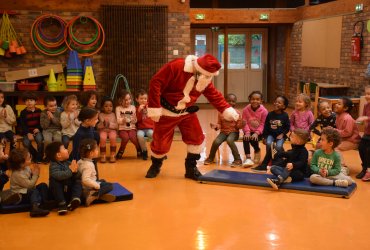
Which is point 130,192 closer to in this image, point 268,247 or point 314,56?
point 268,247

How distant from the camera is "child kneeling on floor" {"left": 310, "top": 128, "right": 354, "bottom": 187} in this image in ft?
16.7

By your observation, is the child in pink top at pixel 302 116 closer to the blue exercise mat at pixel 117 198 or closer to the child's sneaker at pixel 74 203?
the blue exercise mat at pixel 117 198

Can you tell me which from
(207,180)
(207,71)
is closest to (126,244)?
(207,180)

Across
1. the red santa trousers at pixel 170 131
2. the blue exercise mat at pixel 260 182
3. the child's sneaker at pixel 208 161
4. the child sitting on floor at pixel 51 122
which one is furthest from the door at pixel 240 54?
the blue exercise mat at pixel 260 182

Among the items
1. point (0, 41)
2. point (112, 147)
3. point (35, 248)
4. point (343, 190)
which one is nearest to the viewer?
point (35, 248)

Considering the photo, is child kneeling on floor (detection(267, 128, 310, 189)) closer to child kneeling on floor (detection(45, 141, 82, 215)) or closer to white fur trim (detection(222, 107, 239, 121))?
white fur trim (detection(222, 107, 239, 121))

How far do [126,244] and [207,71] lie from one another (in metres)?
2.37

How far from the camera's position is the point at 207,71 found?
17.7 feet

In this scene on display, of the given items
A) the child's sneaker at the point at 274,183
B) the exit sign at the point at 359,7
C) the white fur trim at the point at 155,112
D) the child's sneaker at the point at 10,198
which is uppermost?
the exit sign at the point at 359,7

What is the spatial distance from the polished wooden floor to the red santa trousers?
18.8 inches

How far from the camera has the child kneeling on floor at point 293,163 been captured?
512 cm

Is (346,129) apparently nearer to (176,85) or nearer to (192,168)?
(192,168)

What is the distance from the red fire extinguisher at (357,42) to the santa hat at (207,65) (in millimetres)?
5298

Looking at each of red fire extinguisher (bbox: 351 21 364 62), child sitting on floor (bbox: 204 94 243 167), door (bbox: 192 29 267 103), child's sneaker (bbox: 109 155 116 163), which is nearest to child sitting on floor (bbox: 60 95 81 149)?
child's sneaker (bbox: 109 155 116 163)
